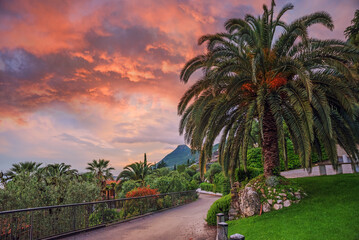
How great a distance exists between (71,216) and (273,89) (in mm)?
10972

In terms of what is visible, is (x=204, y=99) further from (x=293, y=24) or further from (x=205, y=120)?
(x=293, y=24)

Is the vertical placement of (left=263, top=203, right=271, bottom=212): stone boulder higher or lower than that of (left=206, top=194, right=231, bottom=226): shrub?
higher

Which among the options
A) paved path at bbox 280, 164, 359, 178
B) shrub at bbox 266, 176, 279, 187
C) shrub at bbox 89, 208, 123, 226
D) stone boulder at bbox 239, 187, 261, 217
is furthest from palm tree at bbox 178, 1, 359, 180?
paved path at bbox 280, 164, 359, 178

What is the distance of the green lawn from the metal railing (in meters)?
6.62

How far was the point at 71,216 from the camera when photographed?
1053 cm

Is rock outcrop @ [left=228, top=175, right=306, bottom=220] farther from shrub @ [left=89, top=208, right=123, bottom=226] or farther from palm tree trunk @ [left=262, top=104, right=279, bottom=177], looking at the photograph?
shrub @ [left=89, top=208, right=123, bottom=226]

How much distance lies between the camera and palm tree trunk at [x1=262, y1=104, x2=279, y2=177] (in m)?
11.6

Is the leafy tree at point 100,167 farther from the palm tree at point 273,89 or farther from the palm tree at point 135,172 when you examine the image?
the palm tree at point 273,89

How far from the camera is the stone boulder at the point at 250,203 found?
10445mm

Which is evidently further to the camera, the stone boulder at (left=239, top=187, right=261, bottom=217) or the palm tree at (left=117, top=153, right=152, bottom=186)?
the palm tree at (left=117, top=153, right=152, bottom=186)

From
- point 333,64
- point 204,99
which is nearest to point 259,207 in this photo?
point 204,99

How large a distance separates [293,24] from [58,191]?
15545mm

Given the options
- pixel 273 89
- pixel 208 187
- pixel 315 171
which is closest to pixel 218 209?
pixel 273 89

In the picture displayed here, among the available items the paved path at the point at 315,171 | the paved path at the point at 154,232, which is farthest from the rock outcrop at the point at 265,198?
the paved path at the point at 315,171
